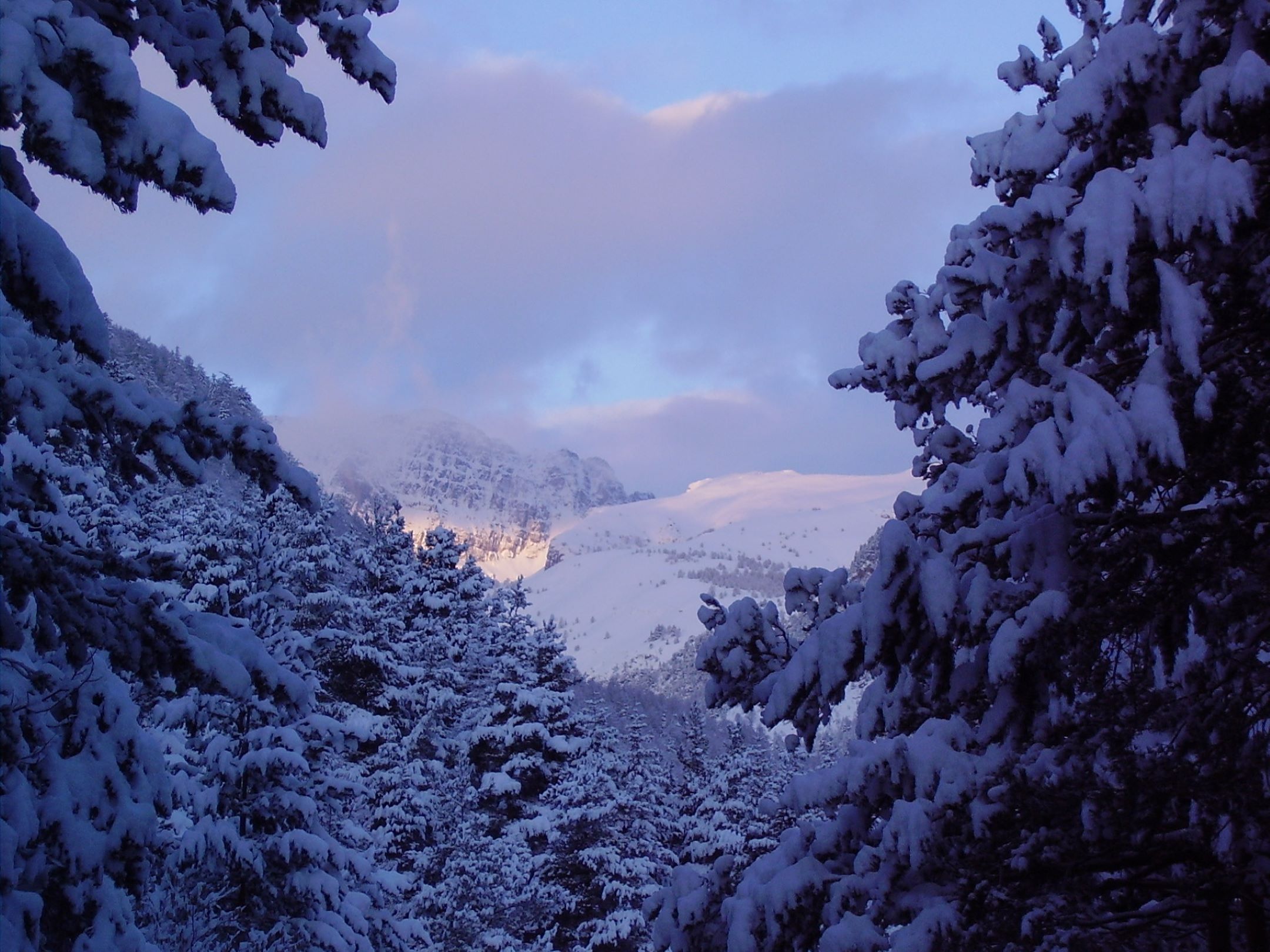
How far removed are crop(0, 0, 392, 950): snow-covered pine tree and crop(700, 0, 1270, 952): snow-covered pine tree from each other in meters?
3.08

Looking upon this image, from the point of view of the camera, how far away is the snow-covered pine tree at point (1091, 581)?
3.88m

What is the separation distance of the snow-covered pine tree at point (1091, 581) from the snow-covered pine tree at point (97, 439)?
308cm

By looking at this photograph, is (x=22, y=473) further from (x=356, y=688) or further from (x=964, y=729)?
(x=356, y=688)

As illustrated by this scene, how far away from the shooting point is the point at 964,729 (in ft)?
15.9

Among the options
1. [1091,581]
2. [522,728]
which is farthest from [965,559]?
[522,728]

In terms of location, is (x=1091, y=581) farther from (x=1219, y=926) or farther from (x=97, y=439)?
(x=97, y=439)

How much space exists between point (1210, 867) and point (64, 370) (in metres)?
5.75

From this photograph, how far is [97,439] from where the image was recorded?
4715 mm

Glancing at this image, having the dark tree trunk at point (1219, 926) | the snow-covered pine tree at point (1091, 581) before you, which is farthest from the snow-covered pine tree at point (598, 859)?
the dark tree trunk at point (1219, 926)

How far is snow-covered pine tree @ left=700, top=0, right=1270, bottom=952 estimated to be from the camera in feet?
12.7

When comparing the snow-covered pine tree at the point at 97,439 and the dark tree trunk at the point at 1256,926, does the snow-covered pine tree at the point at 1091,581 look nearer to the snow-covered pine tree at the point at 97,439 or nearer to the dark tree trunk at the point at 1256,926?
the dark tree trunk at the point at 1256,926

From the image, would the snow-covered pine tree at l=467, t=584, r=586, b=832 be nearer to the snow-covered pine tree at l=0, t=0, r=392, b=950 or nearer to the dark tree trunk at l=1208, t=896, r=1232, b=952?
the snow-covered pine tree at l=0, t=0, r=392, b=950

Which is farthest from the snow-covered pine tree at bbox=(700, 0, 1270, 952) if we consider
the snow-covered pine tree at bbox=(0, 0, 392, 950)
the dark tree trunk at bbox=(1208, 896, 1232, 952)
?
the snow-covered pine tree at bbox=(0, 0, 392, 950)

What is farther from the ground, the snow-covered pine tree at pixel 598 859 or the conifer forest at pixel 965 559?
the conifer forest at pixel 965 559
